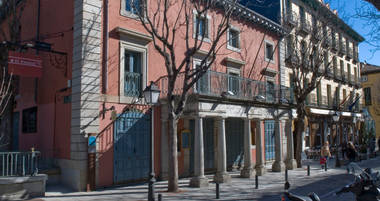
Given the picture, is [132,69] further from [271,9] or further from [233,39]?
[271,9]

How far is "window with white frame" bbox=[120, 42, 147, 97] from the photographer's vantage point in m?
12.5

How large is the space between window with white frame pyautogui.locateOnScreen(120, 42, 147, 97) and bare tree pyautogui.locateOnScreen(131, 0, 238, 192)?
0.99m

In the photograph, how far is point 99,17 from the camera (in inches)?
469

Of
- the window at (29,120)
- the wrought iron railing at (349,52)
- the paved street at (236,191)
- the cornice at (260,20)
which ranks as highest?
the wrought iron railing at (349,52)

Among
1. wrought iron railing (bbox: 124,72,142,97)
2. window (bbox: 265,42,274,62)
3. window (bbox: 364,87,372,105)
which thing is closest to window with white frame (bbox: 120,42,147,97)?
wrought iron railing (bbox: 124,72,142,97)

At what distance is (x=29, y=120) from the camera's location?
14648mm

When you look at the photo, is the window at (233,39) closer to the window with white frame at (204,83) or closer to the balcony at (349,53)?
the window with white frame at (204,83)

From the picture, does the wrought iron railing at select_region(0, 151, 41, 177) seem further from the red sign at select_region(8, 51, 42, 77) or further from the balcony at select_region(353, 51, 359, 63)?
the balcony at select_region(353, 51, 359, 63)

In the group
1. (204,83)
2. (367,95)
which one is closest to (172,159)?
(204,83)

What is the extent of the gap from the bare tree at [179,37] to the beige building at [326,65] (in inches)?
234

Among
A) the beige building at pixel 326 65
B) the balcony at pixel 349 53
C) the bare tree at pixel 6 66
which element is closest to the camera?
the bare tree at pixel 6 66

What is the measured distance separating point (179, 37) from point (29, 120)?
26.0 feet

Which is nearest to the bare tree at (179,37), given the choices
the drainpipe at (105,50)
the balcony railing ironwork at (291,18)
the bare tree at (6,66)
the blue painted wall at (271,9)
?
the drainpipe at (105,50)

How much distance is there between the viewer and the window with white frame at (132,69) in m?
12.5
